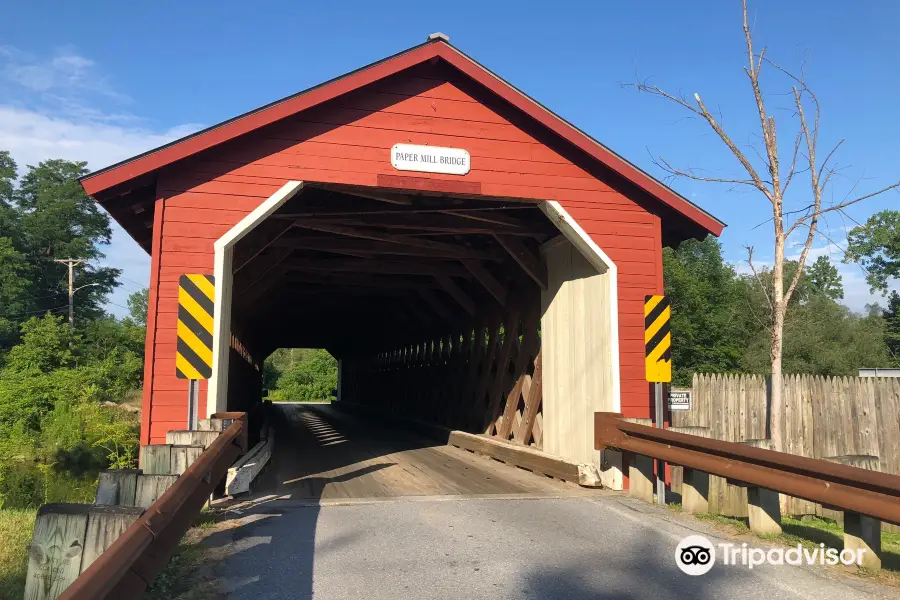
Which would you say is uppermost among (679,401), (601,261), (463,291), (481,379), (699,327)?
(699,327)

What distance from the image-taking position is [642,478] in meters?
6.43

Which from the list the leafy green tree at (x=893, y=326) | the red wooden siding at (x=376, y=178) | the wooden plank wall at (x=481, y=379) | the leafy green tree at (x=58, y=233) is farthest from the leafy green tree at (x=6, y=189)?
the leafy green tree at (x=893, y=326)

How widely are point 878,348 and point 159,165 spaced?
4055 cm

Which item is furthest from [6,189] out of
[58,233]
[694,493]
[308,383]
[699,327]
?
[694,493]

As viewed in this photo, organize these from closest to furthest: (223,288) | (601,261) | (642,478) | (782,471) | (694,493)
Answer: (782,471), (694,493), (642,478), (223,288), (601,261)

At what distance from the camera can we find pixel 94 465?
15.0 meters

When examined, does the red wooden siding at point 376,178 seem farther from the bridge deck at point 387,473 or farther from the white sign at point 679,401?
the bridge deck at point 387,473

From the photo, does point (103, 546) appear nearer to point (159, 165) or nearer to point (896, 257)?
point (159, 165)

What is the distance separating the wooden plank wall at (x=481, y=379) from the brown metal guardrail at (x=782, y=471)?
3709mm

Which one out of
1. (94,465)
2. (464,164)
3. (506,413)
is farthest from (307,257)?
(94,465)

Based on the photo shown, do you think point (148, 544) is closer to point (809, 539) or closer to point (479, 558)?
point (479, 558)

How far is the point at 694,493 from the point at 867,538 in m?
1.72

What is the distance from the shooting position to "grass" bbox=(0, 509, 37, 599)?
3806 millimetres
